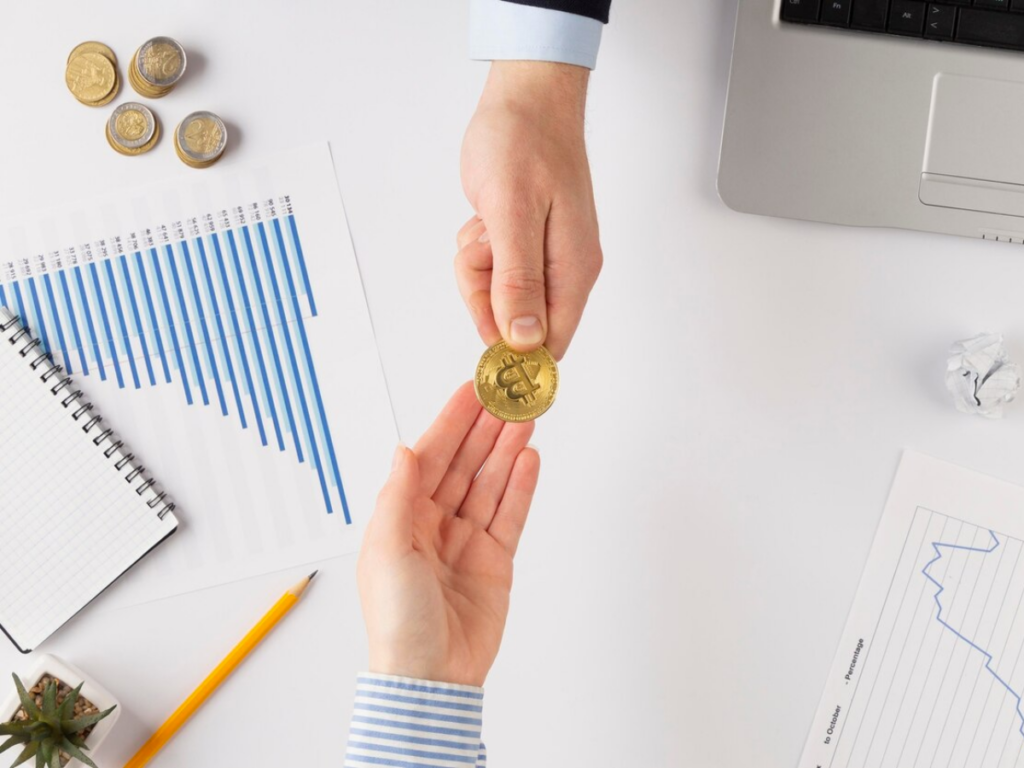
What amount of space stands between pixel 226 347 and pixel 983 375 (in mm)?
865

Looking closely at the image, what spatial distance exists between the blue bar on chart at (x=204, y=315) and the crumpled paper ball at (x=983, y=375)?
72 centimetres

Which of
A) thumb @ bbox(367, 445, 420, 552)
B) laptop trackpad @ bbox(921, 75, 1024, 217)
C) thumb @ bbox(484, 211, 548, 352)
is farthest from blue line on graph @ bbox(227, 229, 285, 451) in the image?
laptop trackpad @ bbox(921, 75, 1024, 217)

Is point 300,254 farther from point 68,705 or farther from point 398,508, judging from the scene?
point 68,705

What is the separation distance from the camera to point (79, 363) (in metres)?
1.00

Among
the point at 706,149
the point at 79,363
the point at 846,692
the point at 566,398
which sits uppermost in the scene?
the point at 706,149

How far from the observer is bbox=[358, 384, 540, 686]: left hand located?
0.82m

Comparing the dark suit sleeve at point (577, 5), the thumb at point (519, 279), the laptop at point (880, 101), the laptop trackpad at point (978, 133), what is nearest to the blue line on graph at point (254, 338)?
the thumb at point (519, 279)

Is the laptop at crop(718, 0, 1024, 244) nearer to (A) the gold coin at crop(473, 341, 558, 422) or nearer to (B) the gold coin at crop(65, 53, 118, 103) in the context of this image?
(A) the gold coin at crop(473, 341, 558, 422)

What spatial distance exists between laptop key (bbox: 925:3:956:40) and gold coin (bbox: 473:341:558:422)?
57 cm

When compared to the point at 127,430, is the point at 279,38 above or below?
above

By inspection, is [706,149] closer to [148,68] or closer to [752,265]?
[752,265]

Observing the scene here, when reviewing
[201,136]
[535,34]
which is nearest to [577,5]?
[535,34]

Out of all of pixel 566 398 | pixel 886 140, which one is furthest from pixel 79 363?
pixel 886 140

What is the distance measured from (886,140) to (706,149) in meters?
0.20
